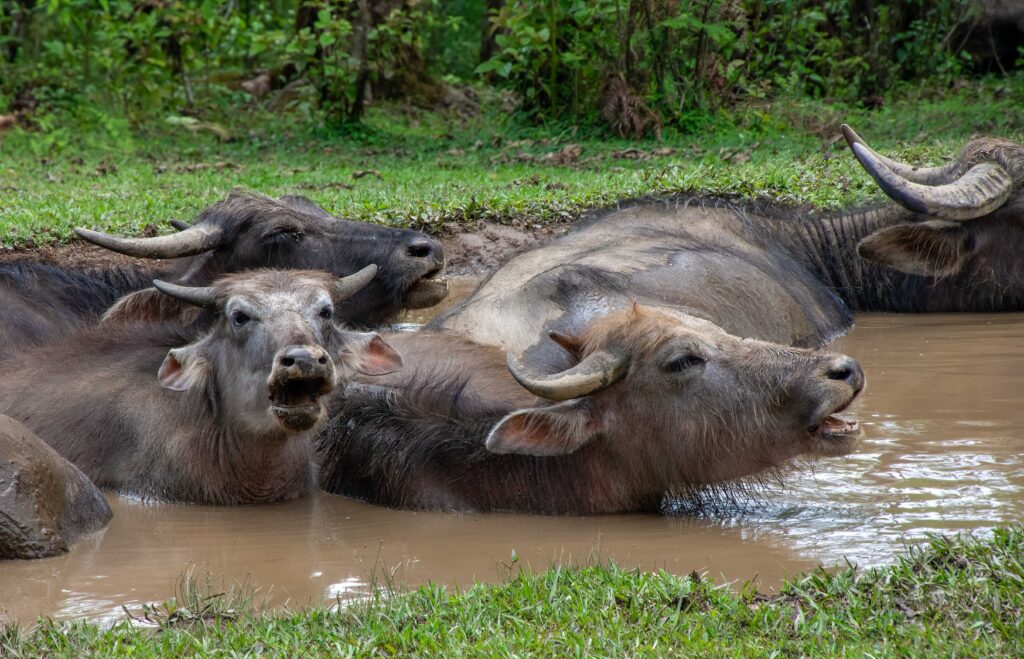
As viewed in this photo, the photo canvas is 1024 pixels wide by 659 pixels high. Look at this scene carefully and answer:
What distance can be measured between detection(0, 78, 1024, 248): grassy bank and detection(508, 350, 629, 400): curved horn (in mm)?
4020

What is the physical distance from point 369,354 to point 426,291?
1465mm

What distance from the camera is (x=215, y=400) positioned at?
5.35m

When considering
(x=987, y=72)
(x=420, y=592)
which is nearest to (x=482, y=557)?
(x=420, y=592)

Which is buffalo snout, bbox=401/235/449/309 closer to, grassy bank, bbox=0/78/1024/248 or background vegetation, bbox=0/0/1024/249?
grassy bank, bbox=0/78/1024/248

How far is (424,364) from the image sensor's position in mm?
5488

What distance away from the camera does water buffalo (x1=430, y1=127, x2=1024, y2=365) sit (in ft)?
21.3

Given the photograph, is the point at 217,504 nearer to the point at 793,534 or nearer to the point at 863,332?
the point at 793,534

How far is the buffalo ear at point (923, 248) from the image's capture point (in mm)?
7961

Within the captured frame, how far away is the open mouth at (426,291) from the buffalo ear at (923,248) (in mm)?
2668

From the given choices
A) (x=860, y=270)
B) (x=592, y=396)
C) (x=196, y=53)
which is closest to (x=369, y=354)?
(x=592, y=396)

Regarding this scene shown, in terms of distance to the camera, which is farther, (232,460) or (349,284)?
(349,284)

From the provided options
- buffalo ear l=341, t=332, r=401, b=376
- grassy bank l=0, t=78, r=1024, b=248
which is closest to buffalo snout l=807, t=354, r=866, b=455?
buffalo ear l=341, t=332, r=401, b=376

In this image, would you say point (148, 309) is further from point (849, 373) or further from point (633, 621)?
point (633, 621)

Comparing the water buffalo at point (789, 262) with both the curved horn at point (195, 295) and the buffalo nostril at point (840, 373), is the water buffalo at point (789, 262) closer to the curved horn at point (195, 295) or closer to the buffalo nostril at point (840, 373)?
the curved horn at point (195, 295)
